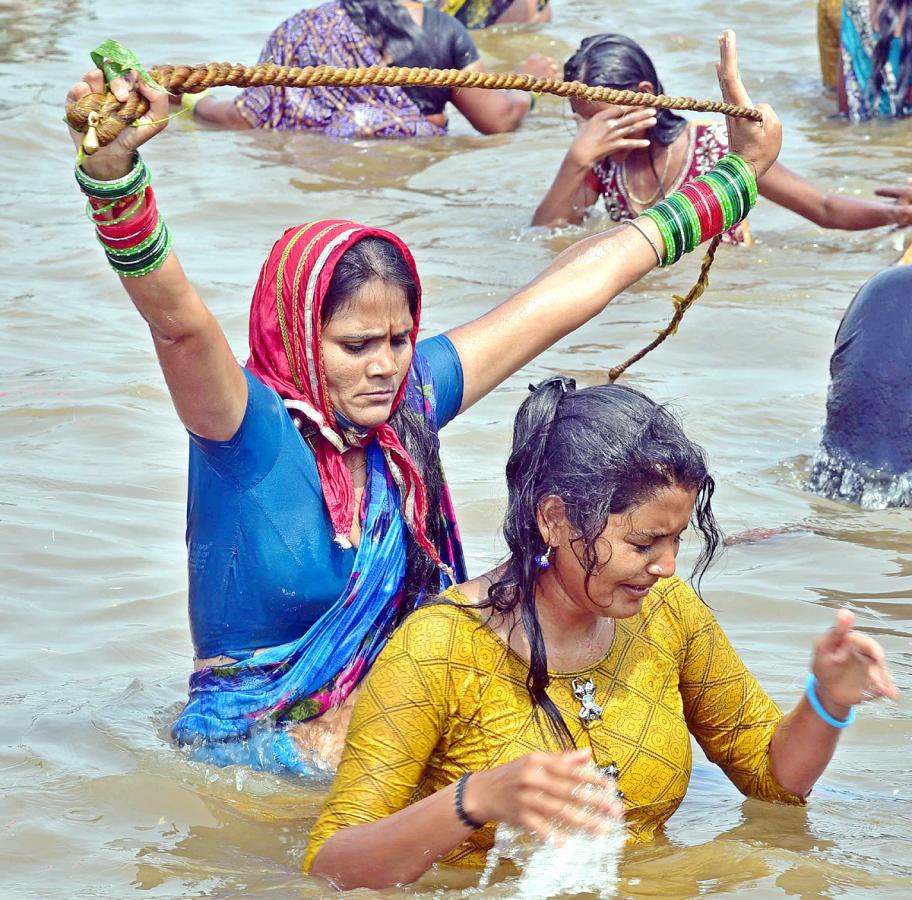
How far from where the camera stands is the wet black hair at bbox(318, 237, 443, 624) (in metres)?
3.18

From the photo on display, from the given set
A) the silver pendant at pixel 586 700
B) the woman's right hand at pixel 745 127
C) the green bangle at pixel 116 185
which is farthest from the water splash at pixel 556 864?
the woman's right hand at pixel 745 127

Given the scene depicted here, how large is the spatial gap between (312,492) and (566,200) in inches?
189

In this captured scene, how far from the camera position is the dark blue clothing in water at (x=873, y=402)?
211 inches

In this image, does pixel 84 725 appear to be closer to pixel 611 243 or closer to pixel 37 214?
pixel 611 243

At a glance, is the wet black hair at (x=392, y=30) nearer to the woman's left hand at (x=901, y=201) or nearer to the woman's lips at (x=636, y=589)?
the woman's left hand at (x=901, y=201)

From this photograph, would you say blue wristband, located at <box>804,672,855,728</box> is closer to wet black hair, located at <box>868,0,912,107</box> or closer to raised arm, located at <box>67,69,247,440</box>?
raised arm, located at <box>67,69,247,440</box>

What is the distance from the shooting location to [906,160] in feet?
31.0

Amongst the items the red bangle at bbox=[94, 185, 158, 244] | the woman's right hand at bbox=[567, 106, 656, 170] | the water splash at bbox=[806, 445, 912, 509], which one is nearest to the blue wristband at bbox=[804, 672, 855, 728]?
the red bangle at bbox=[94, 185, 158, 244]

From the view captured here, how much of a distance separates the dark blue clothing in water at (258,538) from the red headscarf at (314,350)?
0.05 m

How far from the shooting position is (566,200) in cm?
784

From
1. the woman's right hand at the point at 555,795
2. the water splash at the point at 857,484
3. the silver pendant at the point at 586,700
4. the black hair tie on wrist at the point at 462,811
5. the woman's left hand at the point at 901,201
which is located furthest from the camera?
the woman's left hand at the point at 901,201

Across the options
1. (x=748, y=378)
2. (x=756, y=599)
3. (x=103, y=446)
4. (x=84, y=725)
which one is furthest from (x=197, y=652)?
(x=748, y=378)

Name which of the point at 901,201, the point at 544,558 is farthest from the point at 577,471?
the point at 901,201

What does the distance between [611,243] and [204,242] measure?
494cm
